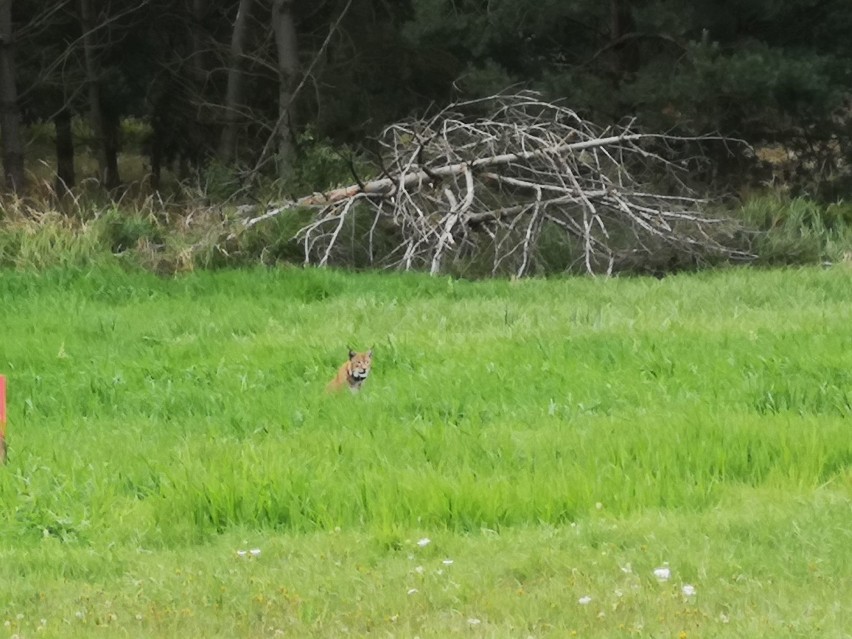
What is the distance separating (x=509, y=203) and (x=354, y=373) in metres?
8.67

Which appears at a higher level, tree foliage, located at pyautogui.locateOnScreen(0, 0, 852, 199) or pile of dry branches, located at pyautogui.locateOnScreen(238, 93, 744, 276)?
tree foliage, located at pyautogui.locateOnScreen(0, 0, 852, 199)

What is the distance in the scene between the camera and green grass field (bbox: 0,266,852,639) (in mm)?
4660

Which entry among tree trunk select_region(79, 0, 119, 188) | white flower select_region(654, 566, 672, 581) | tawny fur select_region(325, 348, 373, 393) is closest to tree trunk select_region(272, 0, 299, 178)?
tree trunk select_region(79, 0, 119, 188)

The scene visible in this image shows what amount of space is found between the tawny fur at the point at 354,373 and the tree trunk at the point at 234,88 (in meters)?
15.5

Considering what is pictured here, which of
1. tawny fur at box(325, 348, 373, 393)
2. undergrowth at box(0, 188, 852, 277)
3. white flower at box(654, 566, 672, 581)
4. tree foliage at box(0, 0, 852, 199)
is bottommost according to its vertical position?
undergrowth at box(0, 188, 852, 277)

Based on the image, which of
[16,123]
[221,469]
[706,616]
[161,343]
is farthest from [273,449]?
[16,123]

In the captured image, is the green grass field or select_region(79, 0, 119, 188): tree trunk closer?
the green grass field

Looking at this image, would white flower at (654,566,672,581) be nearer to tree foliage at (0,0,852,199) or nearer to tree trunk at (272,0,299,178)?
tree foliage at (0,0,852,199)

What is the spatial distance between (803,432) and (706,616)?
2.56 metres

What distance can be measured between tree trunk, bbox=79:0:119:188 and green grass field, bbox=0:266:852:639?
1573 cm

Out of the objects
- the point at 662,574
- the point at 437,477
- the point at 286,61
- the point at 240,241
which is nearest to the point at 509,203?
the point at 240,241

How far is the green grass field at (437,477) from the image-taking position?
4660 millimetres

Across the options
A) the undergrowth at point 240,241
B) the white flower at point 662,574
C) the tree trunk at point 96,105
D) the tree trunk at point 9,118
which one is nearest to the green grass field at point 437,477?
the white flower at point 662,574

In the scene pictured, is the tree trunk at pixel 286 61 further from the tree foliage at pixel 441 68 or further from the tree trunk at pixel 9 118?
the tree trunk at pixel 9 118
